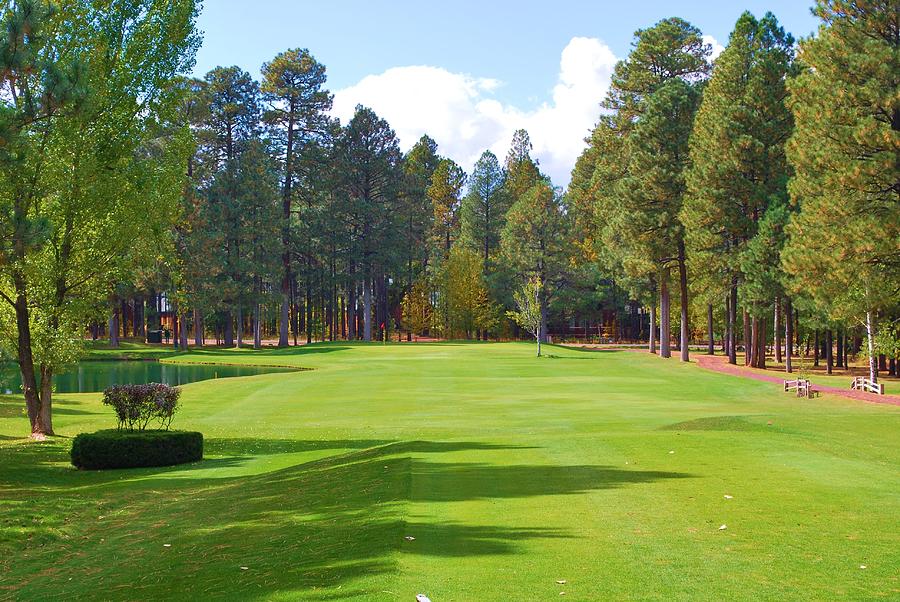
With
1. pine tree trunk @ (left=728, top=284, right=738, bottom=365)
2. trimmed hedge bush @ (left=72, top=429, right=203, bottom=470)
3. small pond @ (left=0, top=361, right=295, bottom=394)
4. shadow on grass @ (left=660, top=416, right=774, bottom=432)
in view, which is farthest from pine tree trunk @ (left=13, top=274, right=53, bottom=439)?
pine tree trunk @ (left=728, top=284, right=738, bottom=365)

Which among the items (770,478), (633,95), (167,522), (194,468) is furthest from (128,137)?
(633,95)

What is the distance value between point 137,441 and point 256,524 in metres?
7.90

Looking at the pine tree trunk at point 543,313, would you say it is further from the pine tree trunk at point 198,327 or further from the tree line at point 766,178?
the pine tree trunk at point 198,327

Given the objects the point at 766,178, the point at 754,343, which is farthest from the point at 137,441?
the point at 754,343

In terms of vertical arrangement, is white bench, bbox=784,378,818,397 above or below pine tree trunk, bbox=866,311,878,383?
below

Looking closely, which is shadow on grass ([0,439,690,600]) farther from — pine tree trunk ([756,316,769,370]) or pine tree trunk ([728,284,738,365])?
pine tree trunk ([728,284,738,365])

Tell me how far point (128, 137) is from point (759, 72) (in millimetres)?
37100

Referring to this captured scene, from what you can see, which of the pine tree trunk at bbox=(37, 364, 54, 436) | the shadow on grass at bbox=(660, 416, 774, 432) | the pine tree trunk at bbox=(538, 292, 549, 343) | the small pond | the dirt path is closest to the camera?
the shadow on grass at bbox=(660, 416, 774, 432)

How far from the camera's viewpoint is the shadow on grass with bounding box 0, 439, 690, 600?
26.1 ft

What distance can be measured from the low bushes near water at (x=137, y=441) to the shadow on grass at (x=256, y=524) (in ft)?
1.70

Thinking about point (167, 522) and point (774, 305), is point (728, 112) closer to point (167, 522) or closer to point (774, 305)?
point (774, 305)

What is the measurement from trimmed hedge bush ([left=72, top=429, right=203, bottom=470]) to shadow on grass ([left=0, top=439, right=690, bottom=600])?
487mm

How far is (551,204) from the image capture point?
82.6 metres

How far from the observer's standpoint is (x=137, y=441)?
17625 millimetres
